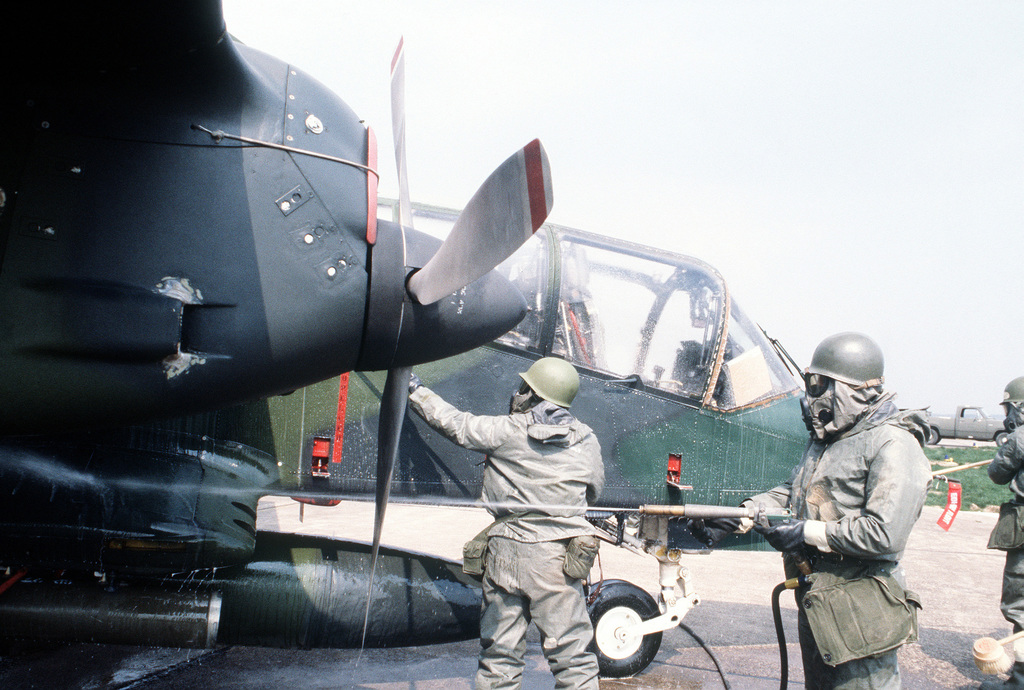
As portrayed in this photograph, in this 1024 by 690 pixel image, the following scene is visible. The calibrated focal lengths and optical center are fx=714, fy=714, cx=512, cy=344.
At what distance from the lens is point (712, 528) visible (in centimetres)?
364

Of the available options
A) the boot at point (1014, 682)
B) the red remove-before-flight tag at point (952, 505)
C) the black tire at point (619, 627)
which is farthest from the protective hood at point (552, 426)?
the boot at point (1014, 682)

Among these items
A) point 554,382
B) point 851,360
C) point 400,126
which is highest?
point 400,126

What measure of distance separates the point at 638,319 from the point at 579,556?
1746 mm

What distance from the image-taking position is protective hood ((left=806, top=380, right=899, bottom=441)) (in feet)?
10.5

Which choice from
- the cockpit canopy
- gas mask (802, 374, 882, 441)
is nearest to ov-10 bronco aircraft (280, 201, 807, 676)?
the cockpit canopy

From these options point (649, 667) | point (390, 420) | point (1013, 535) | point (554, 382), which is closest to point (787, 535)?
point (554, 382)

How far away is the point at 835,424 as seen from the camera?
3.22 m

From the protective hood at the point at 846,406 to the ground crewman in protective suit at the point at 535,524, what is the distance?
120cm

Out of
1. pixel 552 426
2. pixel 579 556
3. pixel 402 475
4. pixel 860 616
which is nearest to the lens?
pixel 860 616

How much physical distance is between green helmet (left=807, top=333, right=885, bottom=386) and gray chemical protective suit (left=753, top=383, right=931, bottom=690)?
62 mm

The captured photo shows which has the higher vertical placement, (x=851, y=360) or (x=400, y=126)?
(x=400, y=126)

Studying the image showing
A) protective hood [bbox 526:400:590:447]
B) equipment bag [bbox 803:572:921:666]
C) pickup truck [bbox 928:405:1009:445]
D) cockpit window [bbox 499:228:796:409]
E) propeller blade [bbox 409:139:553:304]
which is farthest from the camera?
pickup truck [bbox 928:405:1009:445]

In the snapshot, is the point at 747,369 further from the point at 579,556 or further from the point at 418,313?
the point at 418,313

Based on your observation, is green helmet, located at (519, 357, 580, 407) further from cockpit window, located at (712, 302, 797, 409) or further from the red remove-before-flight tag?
the red remove-before-flight tag
